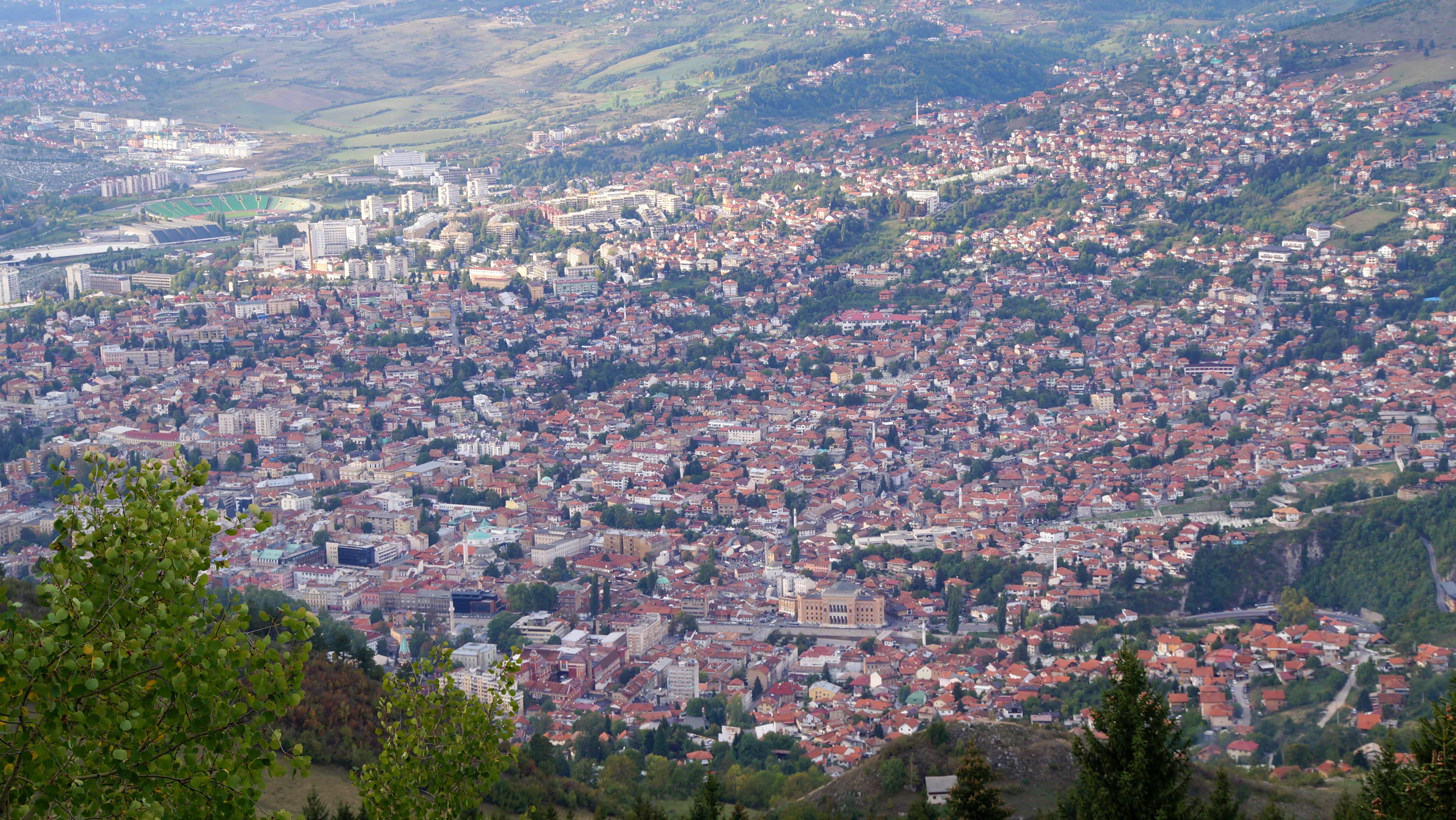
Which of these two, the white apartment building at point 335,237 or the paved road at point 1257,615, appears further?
the white apartment building at point 335,237

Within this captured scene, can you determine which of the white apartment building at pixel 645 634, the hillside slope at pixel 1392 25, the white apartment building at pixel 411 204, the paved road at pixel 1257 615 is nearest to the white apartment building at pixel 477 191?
the white apartment building at pixel 411 204

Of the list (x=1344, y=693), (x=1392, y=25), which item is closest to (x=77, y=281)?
(x=1344, y=693)

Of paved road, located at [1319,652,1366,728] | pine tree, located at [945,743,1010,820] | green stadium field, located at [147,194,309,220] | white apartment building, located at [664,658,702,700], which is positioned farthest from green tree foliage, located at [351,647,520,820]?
green stadium field, located at [147,194,309,220]

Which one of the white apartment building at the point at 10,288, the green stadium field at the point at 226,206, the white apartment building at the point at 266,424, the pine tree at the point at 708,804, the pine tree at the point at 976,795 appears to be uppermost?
the green stadium field at the point at 226,206

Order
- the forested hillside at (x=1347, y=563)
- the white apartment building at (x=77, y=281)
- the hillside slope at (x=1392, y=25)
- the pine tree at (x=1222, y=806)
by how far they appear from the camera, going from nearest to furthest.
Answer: the pine tree at (x=1222, y=806)
the forested hillside at (x=1347, y=563)
the white apartment building at (x=77, y=281)
the hillside slope at (x=1392, y=25)

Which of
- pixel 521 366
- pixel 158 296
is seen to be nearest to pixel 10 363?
pixel 158 296

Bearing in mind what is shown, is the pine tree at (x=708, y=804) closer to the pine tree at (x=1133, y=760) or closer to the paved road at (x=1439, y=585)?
the pine tree at (x=1133, y=760)
